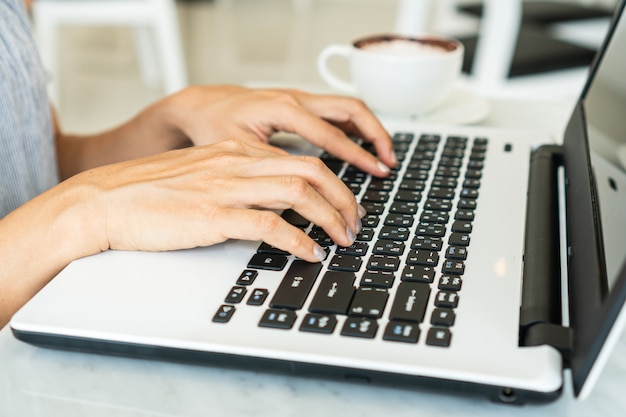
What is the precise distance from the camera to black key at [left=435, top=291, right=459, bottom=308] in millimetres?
422

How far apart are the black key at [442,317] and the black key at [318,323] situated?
6cm

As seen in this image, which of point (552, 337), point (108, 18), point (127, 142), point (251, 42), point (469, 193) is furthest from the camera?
point (251, 42)

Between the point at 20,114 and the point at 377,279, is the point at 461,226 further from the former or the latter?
the point at 20,114

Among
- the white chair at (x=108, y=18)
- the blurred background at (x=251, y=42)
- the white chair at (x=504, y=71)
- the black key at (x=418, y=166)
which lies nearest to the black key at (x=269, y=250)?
the black key at (x=418, y=166)

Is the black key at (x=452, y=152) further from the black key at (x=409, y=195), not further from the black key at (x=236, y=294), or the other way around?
the black key at (x=236, y=294)

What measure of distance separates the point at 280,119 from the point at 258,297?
0.28m

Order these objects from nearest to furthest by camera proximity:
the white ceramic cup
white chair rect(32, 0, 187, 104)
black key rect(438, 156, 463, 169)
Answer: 1. black key rect(438, 156, 463, 169)
2. the white ceramic cup
3. white chair rect(32, 0, 187, 104)

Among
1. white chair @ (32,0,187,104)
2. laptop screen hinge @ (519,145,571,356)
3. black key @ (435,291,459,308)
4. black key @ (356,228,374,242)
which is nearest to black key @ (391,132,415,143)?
laptop screen hinge @ (519,145,571,356)

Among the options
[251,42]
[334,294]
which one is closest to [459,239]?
[334,294]

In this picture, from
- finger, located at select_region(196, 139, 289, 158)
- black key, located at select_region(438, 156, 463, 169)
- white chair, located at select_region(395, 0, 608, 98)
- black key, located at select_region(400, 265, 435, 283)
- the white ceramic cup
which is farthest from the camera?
white chair, located at select_region(395, 0, 608, 98)

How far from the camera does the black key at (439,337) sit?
0.39m

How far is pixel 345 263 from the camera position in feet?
1.57

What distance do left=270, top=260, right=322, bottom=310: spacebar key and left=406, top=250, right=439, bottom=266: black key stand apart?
65mm

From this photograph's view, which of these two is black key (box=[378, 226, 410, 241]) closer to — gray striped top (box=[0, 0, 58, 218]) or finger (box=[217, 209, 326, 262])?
finger (box=[217, 209, 326, 262])
